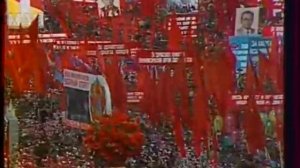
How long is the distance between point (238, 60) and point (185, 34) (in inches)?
7.6

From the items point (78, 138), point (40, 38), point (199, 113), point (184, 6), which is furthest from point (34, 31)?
point (199, 113)

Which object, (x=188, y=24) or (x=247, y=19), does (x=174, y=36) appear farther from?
(x=247, y=19)

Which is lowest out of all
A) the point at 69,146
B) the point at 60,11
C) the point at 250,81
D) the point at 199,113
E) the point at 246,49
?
the point at 69,146

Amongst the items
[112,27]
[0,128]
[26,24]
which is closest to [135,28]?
[112,27]

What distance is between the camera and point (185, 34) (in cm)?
207

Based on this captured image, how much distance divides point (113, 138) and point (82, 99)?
17cm

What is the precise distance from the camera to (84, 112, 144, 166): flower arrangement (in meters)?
2.10

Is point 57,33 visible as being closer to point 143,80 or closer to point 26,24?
point 26,24

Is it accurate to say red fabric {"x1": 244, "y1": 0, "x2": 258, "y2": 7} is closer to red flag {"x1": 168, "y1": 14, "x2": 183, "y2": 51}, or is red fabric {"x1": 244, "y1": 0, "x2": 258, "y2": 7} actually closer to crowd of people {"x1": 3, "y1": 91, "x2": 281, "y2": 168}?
red flag {"x1": 168, "y1": 14, "x2": 183, "y2": 51}

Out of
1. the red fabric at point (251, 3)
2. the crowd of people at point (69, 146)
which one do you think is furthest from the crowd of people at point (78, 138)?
the red fabric at point (251, 3)

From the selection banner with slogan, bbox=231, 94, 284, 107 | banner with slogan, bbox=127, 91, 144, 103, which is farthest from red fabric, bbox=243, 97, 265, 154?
banner with slogan, bbox=127, 91, 144, 103

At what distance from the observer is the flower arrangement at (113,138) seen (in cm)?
210

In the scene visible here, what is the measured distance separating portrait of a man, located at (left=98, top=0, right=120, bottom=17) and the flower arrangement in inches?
13.1

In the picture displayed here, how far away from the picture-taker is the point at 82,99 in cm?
211
